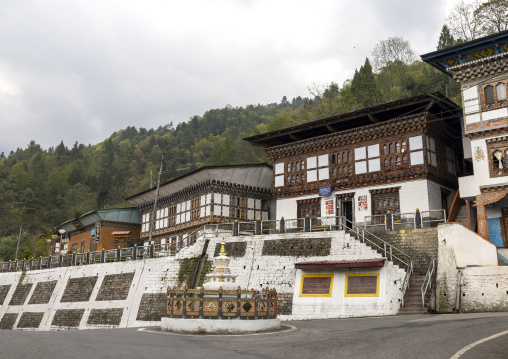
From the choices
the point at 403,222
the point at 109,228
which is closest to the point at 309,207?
the point at 403,222

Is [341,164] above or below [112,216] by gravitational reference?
above

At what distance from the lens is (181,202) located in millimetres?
44969

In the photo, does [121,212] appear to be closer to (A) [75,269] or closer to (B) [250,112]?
(A) [75,269]

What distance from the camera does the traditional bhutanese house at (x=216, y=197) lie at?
132 ft

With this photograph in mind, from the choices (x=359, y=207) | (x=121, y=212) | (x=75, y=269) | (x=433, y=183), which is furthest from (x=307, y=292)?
(x=121, y=212)

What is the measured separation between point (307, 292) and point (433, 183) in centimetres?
1272

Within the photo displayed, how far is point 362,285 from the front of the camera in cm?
2348

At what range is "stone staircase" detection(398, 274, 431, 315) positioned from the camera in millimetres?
20938

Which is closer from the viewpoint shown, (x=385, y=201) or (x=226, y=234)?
(x=226, y=234)

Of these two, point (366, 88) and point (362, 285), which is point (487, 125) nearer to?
point (362, 285)

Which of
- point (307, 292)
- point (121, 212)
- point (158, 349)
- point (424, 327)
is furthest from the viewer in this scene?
point (121, 212)

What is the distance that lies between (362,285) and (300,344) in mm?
11547

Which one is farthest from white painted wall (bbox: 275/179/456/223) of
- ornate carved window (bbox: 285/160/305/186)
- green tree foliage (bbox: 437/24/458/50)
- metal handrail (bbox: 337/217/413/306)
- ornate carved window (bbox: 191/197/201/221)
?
green tree foliage (bbox: 437/24/458/50)

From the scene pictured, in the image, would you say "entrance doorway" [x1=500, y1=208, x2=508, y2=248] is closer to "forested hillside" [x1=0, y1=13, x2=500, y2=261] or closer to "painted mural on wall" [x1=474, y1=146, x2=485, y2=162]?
"painted mural on wall" [x1=474, y1=146, x2=485, y2=162]
